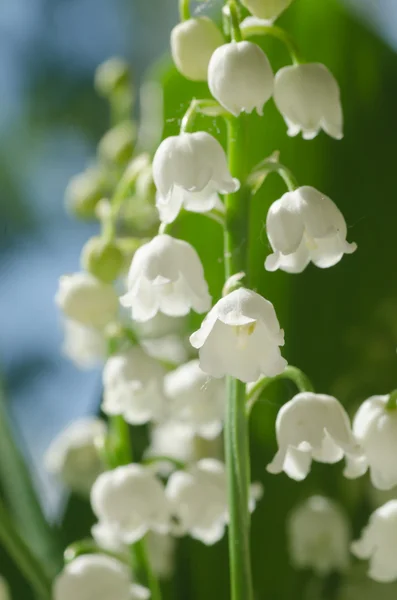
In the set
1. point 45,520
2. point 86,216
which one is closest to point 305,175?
point 86,216

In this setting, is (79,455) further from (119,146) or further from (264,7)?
(264,7)

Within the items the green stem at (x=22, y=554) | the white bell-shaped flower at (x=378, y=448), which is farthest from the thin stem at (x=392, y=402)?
the green stem at (x=22, y=554)

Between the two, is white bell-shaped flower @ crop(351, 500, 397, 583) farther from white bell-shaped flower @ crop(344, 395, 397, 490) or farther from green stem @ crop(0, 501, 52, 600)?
green stem @ crop(0, 501, 52, 600)

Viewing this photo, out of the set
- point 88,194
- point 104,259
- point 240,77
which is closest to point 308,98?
point 240,77

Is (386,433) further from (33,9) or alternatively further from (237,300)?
(33,9)

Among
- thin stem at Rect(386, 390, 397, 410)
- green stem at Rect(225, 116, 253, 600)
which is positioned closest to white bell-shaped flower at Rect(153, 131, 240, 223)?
green stem at Rect(225, 116, 253, 600)

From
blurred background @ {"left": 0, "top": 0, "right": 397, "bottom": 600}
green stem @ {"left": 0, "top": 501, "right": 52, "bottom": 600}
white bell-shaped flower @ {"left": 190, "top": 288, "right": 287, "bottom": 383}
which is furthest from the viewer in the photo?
blurred background @ {"left": 0, "top": 0, "right": 397, "bottom": 600}

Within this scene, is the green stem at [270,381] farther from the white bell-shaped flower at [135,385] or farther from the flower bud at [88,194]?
the flower bud at [88,194]
